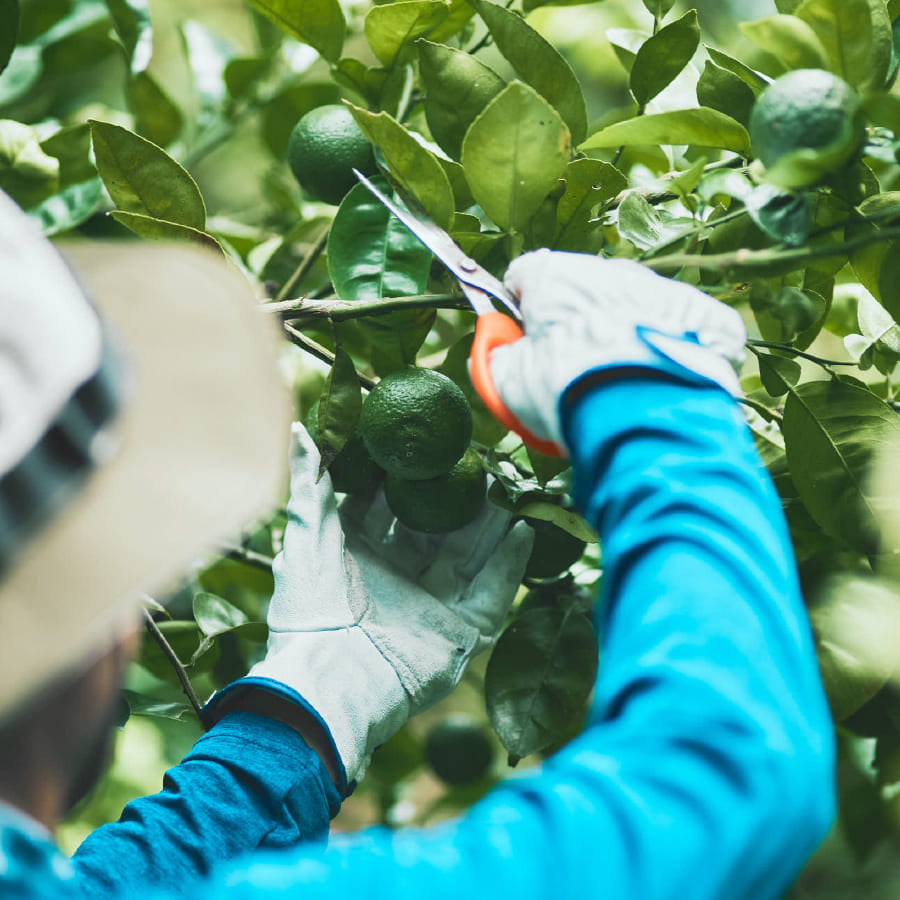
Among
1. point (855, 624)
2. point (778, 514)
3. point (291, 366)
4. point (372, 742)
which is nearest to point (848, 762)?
point (855, 624)

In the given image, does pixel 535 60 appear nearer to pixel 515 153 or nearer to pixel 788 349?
pixel 515 153

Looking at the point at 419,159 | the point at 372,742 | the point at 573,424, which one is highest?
the point at 419,159

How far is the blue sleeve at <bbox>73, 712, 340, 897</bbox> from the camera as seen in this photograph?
736mm

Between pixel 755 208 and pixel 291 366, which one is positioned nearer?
pixel 755 208

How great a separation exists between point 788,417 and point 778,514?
0.87ft

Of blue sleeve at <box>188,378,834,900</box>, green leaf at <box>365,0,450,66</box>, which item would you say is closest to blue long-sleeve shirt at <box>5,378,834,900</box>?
blue sleeve at <box>188,378,834,900</box>

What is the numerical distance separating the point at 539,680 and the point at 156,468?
0.52 metres

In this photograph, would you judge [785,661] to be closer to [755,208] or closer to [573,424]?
[573,424]

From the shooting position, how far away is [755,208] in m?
0.67

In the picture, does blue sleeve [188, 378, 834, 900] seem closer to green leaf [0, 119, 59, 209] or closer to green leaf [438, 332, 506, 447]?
green leaf [438, 332, 506, 447]

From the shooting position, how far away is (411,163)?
2.49 ft

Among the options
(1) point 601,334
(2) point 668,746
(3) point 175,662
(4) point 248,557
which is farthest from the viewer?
(4) point 248,557

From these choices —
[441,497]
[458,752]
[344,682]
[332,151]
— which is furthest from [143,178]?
[458,752]

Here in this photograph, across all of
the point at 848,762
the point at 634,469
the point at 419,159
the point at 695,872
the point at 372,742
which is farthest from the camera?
the point at 848,762
